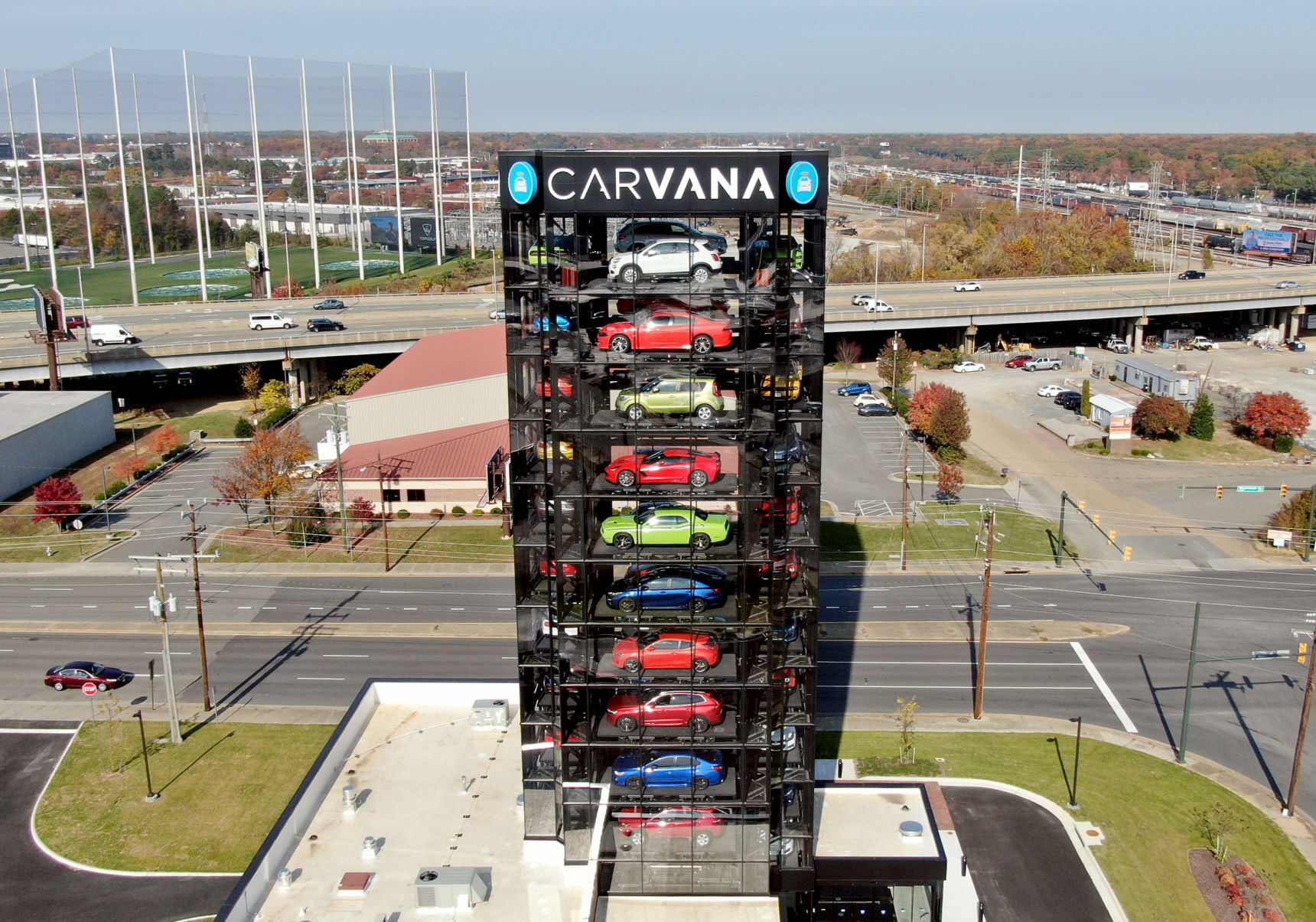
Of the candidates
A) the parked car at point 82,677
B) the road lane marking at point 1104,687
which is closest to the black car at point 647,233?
the road lane marking at point 1104,687

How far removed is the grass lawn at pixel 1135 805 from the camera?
109 ft

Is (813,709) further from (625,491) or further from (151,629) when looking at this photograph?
(151,629)

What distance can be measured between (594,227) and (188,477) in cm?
5568

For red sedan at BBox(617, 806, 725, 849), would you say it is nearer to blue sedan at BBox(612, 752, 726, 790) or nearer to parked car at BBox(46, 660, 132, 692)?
blue sedan at BBox(612, 752, 726, 790)

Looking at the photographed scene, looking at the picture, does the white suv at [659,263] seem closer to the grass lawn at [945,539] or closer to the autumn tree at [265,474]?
the grass lawn at [945,539]

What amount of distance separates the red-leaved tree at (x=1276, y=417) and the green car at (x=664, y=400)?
67540mm

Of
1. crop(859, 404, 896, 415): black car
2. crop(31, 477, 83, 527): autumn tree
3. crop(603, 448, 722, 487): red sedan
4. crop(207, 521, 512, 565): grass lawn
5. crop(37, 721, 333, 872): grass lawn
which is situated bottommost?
crop(37, 721, 333, 872): grass lawn

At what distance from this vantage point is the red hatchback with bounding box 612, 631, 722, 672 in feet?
78.0

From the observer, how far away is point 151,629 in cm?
5303

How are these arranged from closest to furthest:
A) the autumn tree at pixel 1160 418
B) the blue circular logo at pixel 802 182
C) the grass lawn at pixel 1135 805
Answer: the blue circular logo at pixel 802 182 < the grass lawn at pixel 1135 805 < the autumn tree at pixel 1160 418

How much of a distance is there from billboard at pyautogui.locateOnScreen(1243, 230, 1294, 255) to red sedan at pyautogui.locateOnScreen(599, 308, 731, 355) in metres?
156

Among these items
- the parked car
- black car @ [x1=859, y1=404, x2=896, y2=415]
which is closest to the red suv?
the parked car

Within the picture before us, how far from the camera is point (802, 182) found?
22094 millimetres

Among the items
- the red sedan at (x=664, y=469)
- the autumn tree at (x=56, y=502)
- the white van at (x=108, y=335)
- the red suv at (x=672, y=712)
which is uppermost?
the red sedan at (x=664, y=469)
